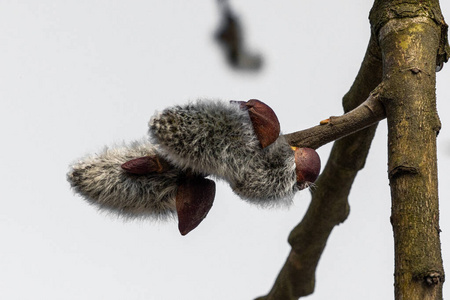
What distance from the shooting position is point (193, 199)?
4.60 ft

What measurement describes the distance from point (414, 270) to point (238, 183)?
1.10 ft

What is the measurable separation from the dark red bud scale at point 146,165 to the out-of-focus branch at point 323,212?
28.7 inches

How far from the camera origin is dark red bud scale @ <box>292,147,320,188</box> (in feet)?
4.51

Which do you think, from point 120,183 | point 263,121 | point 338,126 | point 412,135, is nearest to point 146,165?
point 120,183

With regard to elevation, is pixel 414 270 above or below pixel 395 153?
below

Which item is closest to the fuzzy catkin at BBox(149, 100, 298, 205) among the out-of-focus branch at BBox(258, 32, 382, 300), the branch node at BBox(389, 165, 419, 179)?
the branch node at BBox(389, 165, 419, 179)

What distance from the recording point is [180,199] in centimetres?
141

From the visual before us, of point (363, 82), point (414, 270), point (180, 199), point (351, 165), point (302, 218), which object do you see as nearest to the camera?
point (414, 270)

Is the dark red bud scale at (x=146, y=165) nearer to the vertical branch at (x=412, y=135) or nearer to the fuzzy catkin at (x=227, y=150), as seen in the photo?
the fuzzy catkin at (x=227, y=150)

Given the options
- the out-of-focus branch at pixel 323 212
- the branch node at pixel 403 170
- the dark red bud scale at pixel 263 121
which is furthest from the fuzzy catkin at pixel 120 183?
the out-of-focus branch at pixel 323 212

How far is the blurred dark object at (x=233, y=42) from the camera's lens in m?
1.70

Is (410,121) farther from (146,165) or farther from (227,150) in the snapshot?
(146,165)

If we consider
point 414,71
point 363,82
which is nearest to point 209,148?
point 414,71

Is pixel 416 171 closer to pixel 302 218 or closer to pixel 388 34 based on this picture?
pixel 388 34
